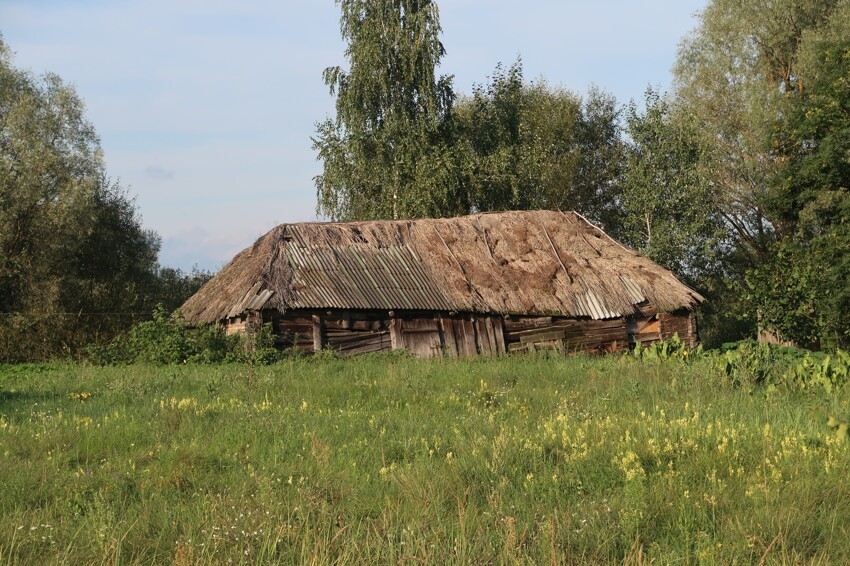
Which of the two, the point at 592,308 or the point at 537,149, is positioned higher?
the point at 537,149

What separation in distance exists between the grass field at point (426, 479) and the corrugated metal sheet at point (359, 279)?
1013cm

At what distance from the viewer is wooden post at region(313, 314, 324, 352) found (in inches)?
864

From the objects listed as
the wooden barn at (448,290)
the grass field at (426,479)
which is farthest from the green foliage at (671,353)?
the wooden barn at (448,290)

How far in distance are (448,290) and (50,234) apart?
15.7 m

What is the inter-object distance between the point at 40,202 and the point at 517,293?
58.7 ft

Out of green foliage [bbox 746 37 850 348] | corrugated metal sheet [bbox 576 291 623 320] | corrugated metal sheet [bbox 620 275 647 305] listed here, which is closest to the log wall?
corrugated metal sheet [bbox 576 291 623 320]

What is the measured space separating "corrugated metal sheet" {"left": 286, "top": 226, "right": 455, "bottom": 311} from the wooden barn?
0.03m

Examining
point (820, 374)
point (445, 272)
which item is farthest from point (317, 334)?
point (820, 374)

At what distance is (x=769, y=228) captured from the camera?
35.5m

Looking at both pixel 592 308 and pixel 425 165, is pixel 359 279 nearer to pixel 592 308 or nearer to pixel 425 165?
pixel 592 308

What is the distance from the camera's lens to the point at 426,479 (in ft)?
21.8

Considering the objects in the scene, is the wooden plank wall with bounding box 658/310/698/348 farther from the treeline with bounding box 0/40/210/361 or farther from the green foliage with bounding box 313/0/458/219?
the treeline with bounding box 0/40/210/361

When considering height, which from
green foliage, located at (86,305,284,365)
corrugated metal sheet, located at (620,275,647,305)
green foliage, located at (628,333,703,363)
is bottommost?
green foliage, located at (628,333,703,363)

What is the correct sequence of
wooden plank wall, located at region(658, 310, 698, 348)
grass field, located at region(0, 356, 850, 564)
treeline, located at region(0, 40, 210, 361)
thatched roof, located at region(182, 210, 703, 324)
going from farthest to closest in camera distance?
treeline, located at region(0, 40, 210, 361) → wooden plank wall, located at region(658, 310, 698, 348) → thatched roof, located at region(182, 210, 703, 324) → grass field, located at region(0, 356, 850, 564)
